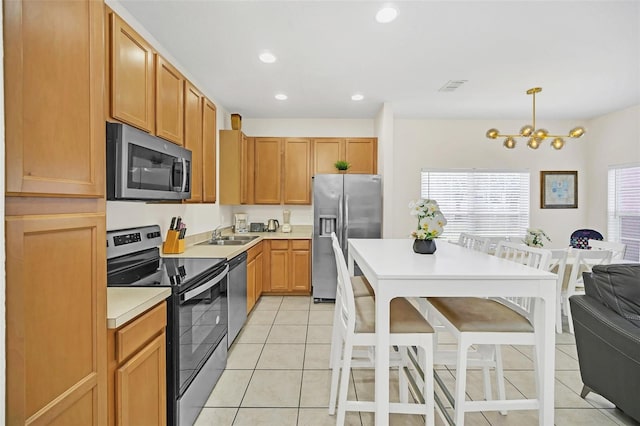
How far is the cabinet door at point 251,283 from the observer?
3.66 meters

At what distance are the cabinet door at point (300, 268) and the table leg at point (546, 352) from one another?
324cm

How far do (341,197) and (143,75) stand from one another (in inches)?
111

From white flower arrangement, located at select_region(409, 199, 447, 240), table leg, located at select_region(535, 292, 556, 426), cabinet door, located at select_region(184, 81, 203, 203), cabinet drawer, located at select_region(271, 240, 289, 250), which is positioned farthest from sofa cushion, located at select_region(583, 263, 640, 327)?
cabinet drawer, located at select_region(271, 240, 289, 250)

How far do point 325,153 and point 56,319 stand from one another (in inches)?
171

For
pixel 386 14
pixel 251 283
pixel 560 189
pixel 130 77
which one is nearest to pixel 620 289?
pixel 386 14

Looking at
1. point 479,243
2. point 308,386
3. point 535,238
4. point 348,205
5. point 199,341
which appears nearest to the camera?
point 199,341

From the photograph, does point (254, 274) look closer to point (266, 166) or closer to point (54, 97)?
point (266, 166)

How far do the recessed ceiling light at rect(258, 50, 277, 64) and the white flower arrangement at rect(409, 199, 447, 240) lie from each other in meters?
1.89

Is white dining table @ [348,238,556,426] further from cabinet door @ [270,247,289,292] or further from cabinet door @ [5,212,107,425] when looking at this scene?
cabinet door @ [270,247,289,292]

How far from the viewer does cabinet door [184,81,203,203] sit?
2742 mm

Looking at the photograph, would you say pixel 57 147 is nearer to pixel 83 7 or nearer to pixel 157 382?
pixel 83 7

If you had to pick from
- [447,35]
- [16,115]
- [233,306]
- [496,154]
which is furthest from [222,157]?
[496,154]

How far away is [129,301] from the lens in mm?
1417

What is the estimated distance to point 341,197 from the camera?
14.6ft
